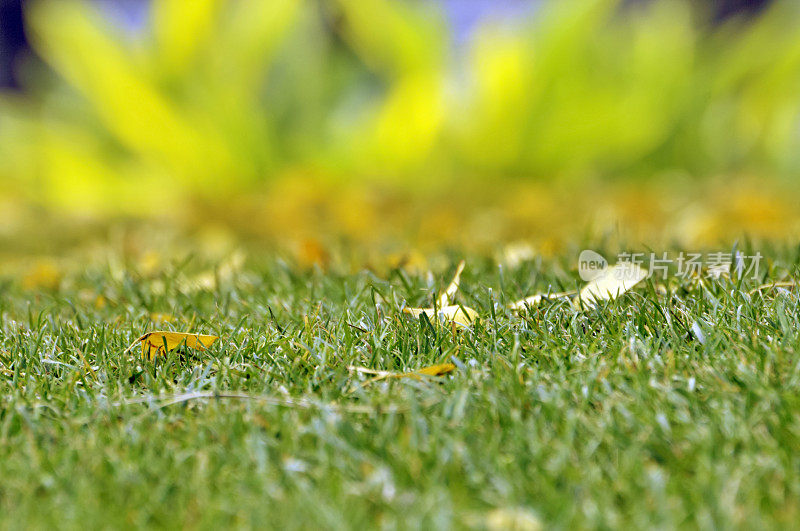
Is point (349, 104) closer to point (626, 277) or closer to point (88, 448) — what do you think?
point (626, 277)

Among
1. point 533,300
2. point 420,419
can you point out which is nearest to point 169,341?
point 420,419

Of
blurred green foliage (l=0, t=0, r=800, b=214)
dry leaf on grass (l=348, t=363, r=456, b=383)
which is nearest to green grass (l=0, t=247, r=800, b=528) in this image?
dry leaf on grass (l=348, t=363, r=456, b=383)

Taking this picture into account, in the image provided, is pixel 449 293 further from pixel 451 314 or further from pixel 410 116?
pixel 410 116

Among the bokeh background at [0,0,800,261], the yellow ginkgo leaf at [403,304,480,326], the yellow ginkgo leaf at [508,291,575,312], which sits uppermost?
the bokeh background at [0,0,800,261]

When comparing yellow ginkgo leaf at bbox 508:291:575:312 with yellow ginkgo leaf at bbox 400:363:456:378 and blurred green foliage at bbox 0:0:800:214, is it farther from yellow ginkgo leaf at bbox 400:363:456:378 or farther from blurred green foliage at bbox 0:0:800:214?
blurred green foliage at bbox 0:0:800:214

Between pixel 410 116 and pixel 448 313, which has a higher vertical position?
pixel 410 116

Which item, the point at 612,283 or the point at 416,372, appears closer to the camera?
the point at 416,372

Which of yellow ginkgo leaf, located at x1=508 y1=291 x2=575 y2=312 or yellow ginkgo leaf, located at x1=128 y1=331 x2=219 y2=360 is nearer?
yellow ginkgo leaf, located at x1=128 y1=331 x2=219 y2=360
